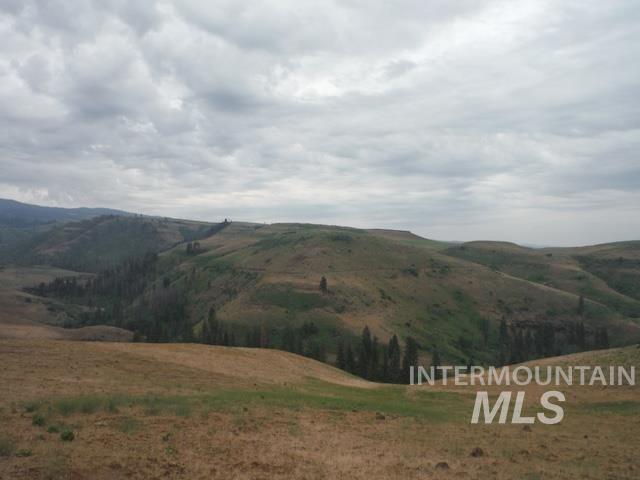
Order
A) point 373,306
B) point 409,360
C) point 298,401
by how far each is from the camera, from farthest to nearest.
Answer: point 373,306, point 409,360, point 298,401

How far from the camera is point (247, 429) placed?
65.0ft

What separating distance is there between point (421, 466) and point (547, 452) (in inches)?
248

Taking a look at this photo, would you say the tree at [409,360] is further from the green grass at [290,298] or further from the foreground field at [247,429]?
the foreground field at [247,429]

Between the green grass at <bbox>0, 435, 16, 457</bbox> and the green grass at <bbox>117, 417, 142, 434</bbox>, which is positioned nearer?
the green grass at <bbox>0, 435, 16, 457</bbox>

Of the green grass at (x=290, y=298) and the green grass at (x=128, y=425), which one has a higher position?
the green grass at (x=128, y=425)

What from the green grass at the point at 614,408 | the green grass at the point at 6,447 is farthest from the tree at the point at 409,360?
the green grass at the point at 6,447

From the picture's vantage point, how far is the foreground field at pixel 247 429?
15047 millimetres

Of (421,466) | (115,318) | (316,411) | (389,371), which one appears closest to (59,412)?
(316,411)

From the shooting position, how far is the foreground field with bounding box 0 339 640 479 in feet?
49.4

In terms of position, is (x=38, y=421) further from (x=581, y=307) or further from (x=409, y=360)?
(x=581, y=307)

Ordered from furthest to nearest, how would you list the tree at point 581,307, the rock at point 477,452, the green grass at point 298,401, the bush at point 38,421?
the tree at point 581,307, the green grass at point 298,401, the rock at point 477,452, the bush at point 38,421

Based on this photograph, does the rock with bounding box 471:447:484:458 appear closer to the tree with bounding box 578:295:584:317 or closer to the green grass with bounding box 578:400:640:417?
the green grass with bounding box 578:400:640:417

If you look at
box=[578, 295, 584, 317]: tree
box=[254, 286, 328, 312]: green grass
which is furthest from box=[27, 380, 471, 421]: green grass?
box=[578, 295, 584, 317]: tree

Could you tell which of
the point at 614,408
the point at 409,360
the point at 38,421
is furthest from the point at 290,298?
the point at 38,421
